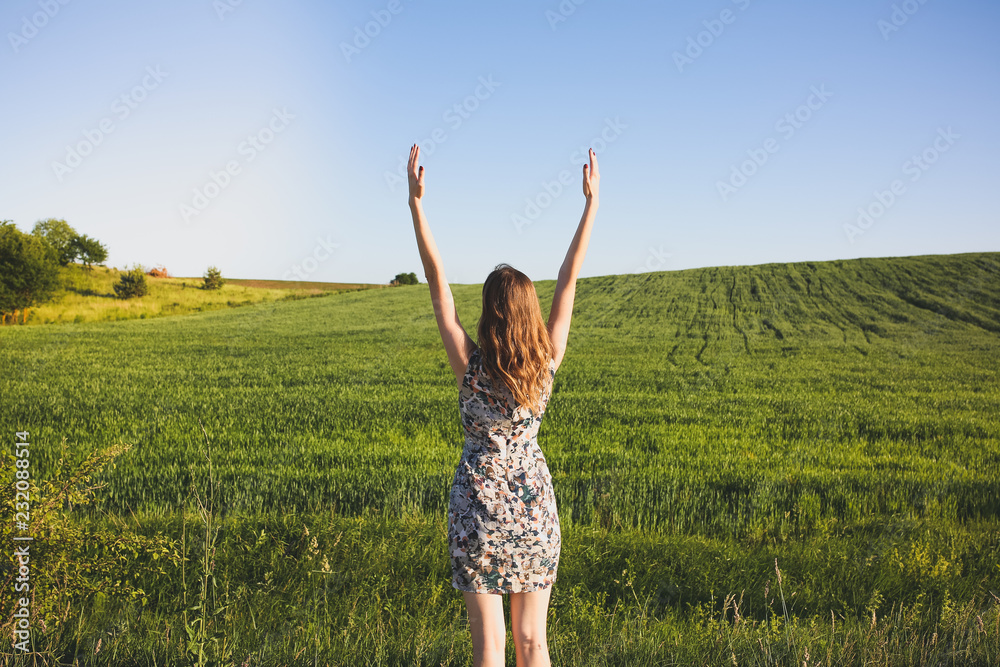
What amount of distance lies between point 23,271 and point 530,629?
57026mm

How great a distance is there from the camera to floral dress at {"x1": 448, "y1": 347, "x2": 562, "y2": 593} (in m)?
2.46

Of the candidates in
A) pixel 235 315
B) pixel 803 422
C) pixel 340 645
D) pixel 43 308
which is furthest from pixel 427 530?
pixel 43 308

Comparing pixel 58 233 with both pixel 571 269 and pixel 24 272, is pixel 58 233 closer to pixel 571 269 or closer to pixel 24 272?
pixel 24 272

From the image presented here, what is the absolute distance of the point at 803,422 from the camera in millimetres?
12727

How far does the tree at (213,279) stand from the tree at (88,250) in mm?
12794

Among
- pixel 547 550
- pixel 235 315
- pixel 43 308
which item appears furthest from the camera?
pixel 43 308

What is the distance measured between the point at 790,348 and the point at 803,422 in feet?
53.3

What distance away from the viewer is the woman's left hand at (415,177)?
2805 millimetres

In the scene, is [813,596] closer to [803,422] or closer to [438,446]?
[438,446]

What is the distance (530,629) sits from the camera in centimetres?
247

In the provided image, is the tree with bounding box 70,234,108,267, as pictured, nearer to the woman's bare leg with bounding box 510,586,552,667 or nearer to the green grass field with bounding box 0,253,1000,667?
the green grass field with bounding box 0,253,1000,667

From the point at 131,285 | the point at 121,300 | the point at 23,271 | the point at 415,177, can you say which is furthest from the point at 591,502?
the point at 131,285

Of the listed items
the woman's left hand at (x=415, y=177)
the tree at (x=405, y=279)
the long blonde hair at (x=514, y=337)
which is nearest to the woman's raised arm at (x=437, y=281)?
the woman's left hand at (x=415, y=177)

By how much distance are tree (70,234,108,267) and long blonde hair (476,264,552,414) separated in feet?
258
